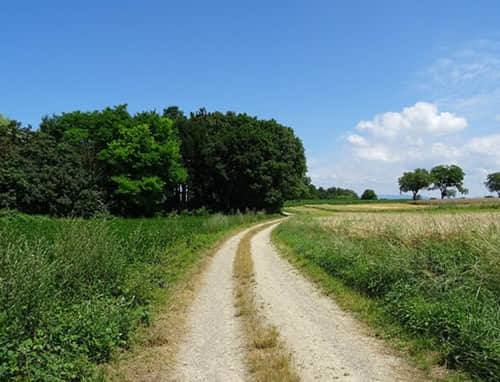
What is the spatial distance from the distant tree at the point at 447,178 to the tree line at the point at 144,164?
76.8 m

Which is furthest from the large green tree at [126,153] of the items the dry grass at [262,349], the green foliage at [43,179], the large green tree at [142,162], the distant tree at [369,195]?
the distant tree at [369,195]

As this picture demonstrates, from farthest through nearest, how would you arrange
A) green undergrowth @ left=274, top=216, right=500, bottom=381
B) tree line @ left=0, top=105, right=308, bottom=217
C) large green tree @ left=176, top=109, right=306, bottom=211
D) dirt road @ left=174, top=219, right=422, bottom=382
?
large green tree @ left=176, top=109, right=306, bottom=211 < tree line @ left=0, top=105, right=308, bottom=217 < green undergrowth @ left=274, top=216, right=500, bottom=381 < dirt road @ left=174, top=219, right=422, bottom=382

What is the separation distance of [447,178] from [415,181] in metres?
10.5

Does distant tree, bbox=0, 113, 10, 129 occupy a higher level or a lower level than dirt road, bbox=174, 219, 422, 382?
higher

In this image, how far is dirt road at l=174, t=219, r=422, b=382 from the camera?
486cm

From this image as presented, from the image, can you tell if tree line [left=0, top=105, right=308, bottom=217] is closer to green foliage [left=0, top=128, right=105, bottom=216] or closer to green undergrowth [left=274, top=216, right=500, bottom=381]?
green foliage [left=0, top=128, right=105, bottom=216]

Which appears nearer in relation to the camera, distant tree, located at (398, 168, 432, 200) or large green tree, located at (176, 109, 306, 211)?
large green tree, located at (176, 109, 306, 211)

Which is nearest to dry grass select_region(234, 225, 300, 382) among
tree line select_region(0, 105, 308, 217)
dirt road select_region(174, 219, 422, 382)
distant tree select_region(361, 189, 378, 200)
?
dirt road select_region(174, 219, 422, 382)

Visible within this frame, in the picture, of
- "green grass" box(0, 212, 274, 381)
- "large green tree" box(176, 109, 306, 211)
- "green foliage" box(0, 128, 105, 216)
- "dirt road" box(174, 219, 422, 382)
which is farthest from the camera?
"large green tree" box(176, 109, 306, 211)

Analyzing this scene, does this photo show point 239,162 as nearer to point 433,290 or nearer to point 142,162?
point 142,162

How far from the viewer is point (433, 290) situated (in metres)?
7.29

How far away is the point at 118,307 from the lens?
654 cm

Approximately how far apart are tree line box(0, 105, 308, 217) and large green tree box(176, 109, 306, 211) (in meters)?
0.15

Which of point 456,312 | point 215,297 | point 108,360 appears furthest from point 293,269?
point 108,360
